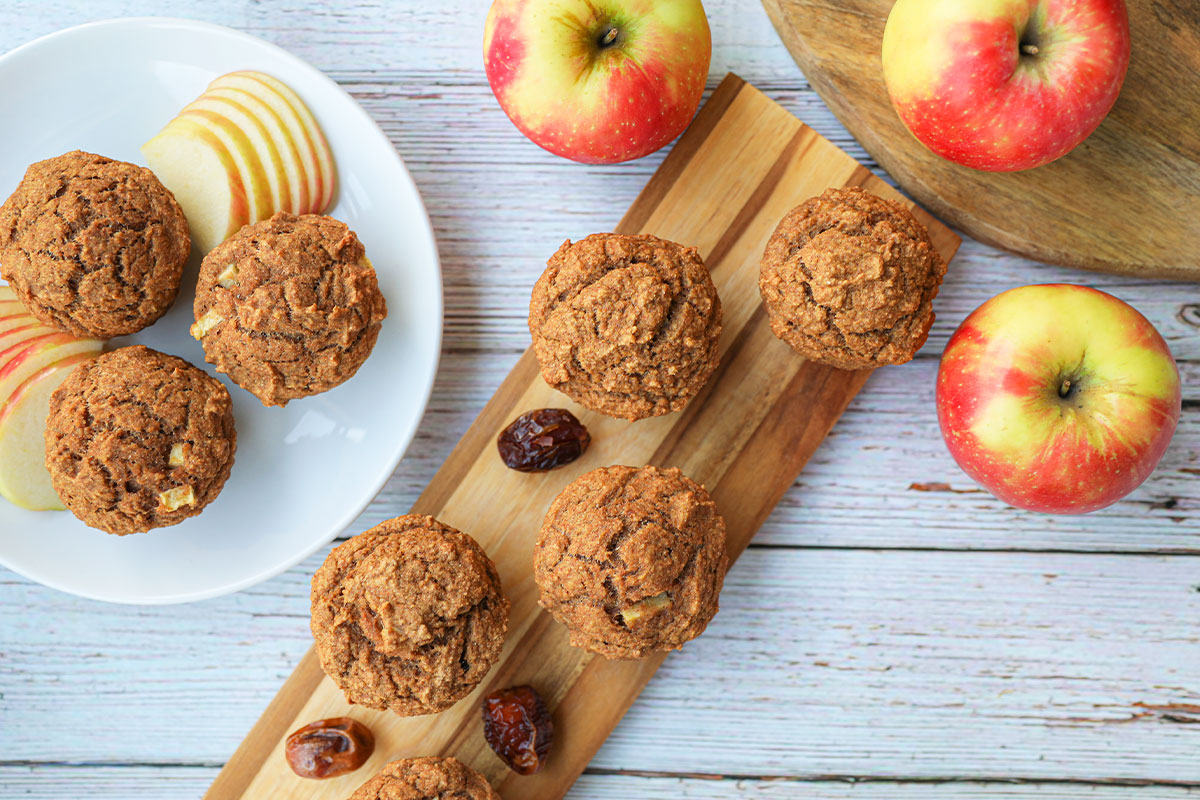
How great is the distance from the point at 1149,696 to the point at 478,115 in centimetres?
279

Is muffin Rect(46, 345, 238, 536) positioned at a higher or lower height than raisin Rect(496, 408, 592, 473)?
lower

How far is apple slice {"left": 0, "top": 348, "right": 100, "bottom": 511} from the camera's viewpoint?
225 centimetres

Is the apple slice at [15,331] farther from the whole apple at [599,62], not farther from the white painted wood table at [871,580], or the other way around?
the whole apple at [599,62]

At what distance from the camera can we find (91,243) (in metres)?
2.04

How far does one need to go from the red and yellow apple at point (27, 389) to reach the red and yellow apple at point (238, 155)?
20.3 inches

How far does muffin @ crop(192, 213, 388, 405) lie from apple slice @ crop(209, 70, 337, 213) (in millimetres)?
219

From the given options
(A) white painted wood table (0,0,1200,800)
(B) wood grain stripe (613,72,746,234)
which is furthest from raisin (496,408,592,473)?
(B) wood grain stripe (613,72,746,234)

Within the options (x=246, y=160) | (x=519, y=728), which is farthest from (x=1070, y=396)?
(x=246, y=160)

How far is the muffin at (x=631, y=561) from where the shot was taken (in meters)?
2.03

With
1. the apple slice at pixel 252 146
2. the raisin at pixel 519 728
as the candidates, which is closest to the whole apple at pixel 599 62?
the apple slice at pixel 252 146

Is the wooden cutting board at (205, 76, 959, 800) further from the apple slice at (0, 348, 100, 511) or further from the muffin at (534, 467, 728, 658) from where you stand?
the apple slice at (0, 348, 100, 511)

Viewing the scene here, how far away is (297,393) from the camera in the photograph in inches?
86.5

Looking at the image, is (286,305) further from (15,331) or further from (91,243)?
(15,331)

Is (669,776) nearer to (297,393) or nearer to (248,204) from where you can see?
(297,393)
